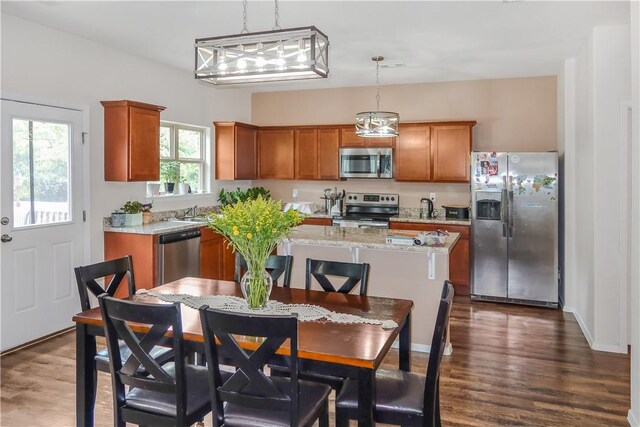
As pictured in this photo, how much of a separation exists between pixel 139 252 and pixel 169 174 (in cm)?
154

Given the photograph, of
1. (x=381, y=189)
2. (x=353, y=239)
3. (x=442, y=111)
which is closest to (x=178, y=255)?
(x=353, y=239)

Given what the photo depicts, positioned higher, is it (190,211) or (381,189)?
(381,189)

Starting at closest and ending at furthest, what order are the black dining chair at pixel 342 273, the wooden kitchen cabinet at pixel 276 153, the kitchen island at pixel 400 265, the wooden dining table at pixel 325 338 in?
the wooden dining table at pixel 325 338 → the black dining chair at pixel 342 273 → the kitchen island at pixel 400 265 → the wooden kitchen cabinet at pixel 276 153

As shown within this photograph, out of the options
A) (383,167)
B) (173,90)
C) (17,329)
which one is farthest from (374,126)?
(17,329)

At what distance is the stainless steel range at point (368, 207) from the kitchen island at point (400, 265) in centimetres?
228

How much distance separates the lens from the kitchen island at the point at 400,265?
3.83 metres

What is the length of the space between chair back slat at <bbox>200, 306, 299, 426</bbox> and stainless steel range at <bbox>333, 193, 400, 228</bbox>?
4573mm

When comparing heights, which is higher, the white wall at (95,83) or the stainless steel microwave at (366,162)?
the white wall at (95,83)

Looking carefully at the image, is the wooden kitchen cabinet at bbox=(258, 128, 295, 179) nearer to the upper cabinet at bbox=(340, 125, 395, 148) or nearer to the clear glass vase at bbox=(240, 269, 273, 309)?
the upper cabinet at bbox=(340, 125, 395, 148)

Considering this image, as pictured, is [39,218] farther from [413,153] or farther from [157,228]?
[413,153]

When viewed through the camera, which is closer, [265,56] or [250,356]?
[250,356]

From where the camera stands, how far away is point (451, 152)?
6.10m

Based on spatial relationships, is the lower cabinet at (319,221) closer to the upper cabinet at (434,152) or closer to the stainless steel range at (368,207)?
the stainless steel range at (368,207)

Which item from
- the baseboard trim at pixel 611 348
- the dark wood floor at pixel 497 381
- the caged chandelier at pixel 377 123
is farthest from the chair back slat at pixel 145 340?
the baseboard trim at pixel 611 348
